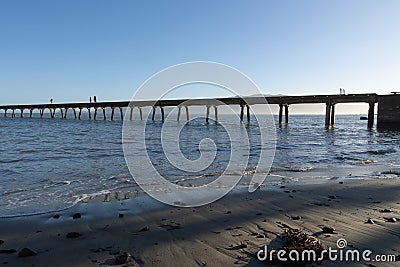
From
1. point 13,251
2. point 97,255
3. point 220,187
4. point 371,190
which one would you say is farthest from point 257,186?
point 13,251

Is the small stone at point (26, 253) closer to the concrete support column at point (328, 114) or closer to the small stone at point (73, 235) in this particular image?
the small stone at point (73, 235)

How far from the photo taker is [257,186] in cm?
693

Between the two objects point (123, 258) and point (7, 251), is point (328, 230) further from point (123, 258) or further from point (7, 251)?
point (7, 251)

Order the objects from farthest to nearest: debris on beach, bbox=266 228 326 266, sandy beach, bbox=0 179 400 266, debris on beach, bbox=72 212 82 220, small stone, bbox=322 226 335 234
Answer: debris on beach, bbox=72 212 82 220 < small stone, bbox=322 226 335 234 < sandy beach, bbox=0 179 400 266 < debris on beach, bbox=266 228 326 266

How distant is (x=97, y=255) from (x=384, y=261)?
2.85m

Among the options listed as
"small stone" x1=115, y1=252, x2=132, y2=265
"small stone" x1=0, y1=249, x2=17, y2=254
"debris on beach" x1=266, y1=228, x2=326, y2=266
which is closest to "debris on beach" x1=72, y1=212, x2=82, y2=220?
"small stone" x1=0, y1=249, x2=17, y2=254
